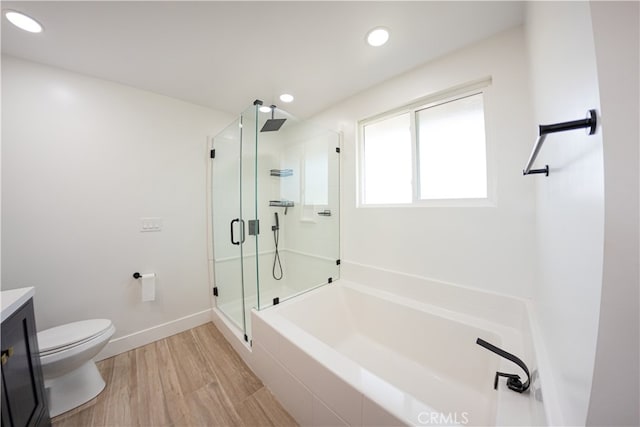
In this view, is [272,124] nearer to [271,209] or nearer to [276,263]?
[271,209]

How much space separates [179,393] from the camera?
4.75ft

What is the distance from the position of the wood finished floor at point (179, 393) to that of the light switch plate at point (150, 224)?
1109 millimetres

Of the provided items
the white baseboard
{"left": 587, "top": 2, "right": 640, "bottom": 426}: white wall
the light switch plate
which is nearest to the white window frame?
{"left": 587, "top": 2, "right": 640, "bottom": 426}: white wall

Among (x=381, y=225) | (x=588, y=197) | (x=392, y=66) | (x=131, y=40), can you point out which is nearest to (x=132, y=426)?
(x=381, y=225)

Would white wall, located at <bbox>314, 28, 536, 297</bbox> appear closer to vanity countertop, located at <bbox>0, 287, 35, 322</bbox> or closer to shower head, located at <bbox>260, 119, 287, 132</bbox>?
shower head, located at <bbox>260, 119, 287, 132</bbox>

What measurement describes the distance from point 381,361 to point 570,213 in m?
1.52

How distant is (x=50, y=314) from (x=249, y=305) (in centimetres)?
151

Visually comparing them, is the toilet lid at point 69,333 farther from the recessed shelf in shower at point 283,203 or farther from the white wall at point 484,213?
the white wall at point 484,213

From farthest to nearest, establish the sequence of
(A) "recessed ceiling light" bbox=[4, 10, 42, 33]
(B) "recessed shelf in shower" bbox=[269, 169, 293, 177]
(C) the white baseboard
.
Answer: (B) "recessed shelf in shower" bbox=[269, 169, 293, 177]
(C) the white baseboard
(A) "recessed ceiling light" bbox=[4, 10, 42, 33]

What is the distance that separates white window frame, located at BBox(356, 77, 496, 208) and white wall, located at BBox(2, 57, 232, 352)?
1.76 metres

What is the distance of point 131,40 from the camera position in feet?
4.62

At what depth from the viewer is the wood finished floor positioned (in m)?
1.27

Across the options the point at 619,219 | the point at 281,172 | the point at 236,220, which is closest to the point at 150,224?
the point at 236,220

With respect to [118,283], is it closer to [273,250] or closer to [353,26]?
[273,250]
